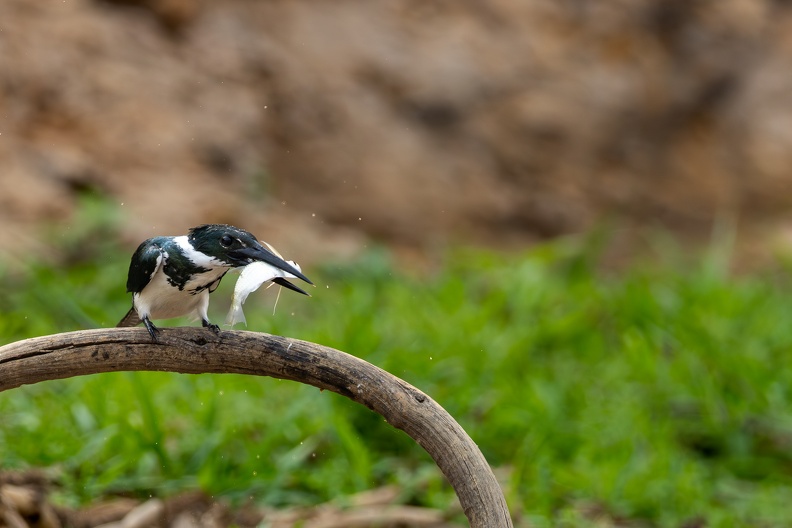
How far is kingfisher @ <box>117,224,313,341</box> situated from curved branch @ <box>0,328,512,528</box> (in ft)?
0.14

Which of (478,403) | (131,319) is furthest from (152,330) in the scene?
(478,403)

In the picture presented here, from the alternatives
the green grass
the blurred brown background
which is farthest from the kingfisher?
the blurred brown background

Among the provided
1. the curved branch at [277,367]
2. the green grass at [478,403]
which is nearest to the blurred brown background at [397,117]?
the green grass at [478,403]

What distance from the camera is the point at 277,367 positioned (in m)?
1.59

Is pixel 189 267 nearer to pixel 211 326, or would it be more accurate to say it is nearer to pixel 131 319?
pixel 211 326

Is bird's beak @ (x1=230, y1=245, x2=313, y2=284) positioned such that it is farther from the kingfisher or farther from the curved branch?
the curved branch

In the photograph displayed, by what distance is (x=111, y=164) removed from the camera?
4.88m

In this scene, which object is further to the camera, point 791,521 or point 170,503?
point 791,521

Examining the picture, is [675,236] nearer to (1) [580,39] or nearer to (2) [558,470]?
(1) [580,39]

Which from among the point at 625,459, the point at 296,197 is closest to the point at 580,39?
the point at 296,197

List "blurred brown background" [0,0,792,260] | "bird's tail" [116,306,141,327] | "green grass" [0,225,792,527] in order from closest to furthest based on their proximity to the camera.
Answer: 1. "bird's tail" [116,306,141,327]
2. "green grass" [0,225,792,527]
3. "blurred brown background" [0,0,792,260]

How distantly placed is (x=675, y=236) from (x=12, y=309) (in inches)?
178

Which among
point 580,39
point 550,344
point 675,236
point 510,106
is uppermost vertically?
point 580,39

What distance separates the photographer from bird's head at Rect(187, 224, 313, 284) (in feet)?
5.13
